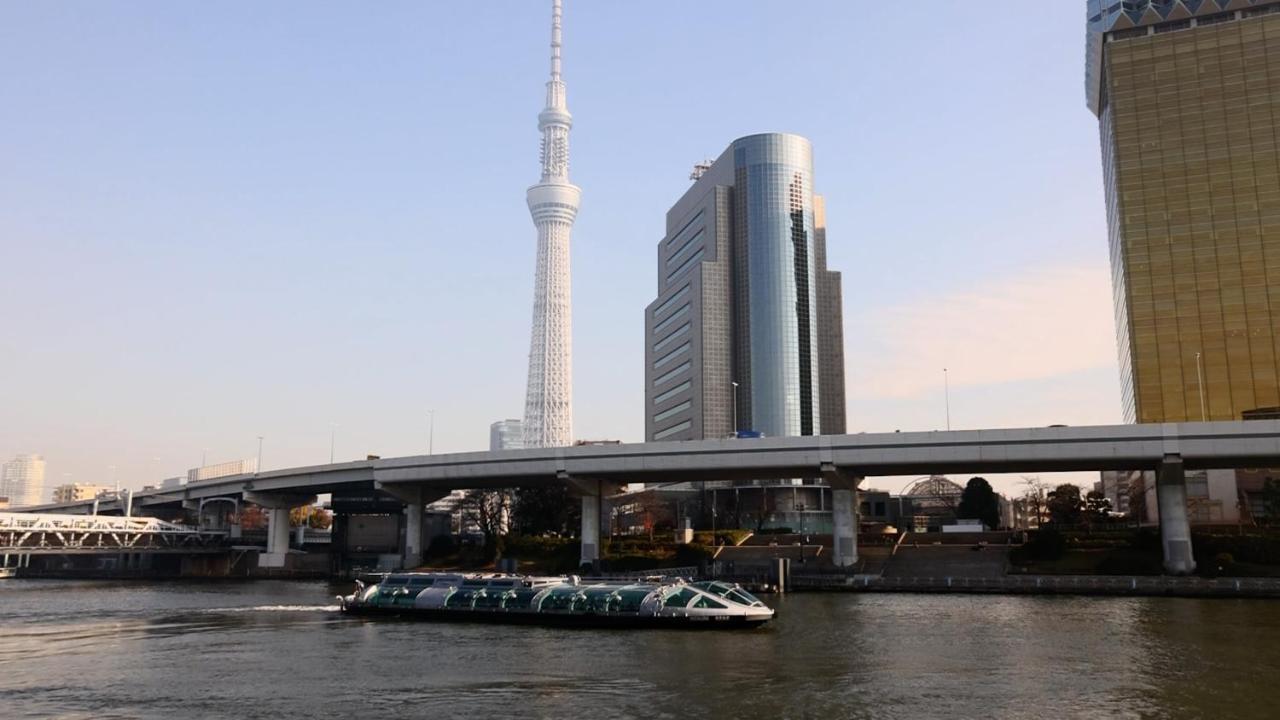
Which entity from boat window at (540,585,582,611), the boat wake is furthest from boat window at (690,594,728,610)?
the boat wake

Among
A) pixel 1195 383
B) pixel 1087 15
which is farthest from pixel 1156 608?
pixel 1087 15

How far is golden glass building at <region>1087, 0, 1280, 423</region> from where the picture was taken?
6816 inches

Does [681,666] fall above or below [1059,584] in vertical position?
below

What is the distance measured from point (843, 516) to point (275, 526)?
290 ft

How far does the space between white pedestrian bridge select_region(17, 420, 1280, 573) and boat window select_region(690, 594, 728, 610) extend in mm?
41282

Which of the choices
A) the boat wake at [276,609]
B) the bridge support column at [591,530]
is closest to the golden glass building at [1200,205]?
the bridge support column at [591,530]

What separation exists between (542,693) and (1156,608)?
Answer: 48.4 m

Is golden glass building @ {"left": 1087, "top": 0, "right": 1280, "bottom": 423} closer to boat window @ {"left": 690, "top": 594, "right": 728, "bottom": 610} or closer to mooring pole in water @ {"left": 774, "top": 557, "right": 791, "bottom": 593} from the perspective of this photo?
mooring pole in water @ {"left": 774, "top": 557, "right": 791, "bottom": 593}

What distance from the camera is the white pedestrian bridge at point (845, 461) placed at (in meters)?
93.4

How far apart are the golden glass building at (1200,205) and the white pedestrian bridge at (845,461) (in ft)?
268

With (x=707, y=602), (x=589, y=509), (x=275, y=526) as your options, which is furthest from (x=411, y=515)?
(x=707, y=602)

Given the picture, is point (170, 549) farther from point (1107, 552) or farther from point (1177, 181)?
point (1177, 181)

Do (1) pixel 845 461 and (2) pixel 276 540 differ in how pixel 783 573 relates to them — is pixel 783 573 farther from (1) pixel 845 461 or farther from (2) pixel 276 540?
(2) pixel 276 540

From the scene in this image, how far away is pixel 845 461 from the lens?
103 meters
